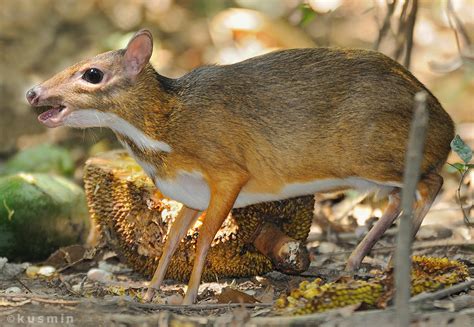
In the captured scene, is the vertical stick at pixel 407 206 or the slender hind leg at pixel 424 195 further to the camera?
the slender hind leg at pixel 424 195

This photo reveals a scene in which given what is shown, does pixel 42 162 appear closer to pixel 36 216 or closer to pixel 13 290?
pixel 36 216

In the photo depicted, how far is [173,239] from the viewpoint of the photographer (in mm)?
5637

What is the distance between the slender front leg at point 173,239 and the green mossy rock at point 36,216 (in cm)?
135

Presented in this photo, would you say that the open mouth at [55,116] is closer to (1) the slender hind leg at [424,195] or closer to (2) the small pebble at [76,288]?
(2) the small pebble at [76,288]

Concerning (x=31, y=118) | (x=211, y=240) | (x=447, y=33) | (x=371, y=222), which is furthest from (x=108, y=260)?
(x=447, y=33)

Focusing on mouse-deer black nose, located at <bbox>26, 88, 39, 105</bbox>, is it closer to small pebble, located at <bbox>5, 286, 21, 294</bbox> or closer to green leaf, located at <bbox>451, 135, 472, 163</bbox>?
small pebble, located at <bbox>5, 286, 21, 294</bbox>

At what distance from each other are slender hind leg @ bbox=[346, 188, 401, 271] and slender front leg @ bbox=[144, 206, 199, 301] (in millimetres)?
1055

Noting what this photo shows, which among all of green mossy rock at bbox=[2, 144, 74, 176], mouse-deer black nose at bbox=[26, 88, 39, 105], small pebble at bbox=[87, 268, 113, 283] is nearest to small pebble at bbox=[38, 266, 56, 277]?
small pebble at bbox=[87, 268, 113, 283]

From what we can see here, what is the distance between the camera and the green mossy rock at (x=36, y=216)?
257 inches

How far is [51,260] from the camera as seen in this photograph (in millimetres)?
6543

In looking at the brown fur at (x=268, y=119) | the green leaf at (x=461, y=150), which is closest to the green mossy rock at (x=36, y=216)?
the brown fur at (x=268, y=119)

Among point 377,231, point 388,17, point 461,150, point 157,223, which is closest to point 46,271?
point 157,223

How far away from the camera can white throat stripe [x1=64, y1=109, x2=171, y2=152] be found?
5.27 metres

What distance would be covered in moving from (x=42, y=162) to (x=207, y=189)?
3.52 meters
